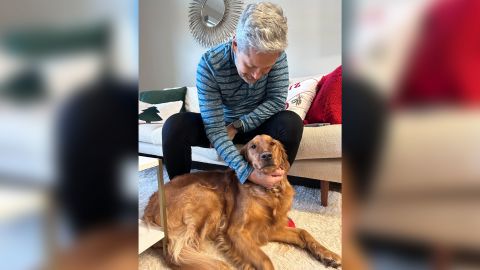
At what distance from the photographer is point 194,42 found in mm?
2586

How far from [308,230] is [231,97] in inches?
25.0

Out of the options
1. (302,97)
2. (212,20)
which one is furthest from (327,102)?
(212,20)

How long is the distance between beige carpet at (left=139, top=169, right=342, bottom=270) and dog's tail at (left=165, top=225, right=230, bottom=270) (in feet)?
0.12

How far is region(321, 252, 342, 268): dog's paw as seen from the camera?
0.98 metres

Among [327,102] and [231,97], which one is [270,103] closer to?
[231,97]

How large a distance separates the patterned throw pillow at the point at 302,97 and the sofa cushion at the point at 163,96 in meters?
0.96

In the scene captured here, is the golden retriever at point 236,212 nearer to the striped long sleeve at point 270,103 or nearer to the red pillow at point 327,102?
the striped long sleeve at point 270,103

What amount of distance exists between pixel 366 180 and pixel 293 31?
1985 millimetres

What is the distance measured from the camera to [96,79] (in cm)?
24

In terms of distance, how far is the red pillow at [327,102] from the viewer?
1.41m

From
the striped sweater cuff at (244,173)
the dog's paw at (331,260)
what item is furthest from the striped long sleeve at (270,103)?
the dog's paw at (331,260)

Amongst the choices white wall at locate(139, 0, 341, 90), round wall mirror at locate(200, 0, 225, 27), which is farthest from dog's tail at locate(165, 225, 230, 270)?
round wall mirror at locate(200, 0, 225, 27)

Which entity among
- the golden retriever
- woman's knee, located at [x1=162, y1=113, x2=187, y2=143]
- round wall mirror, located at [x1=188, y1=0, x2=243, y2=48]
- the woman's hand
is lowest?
the golden retriever

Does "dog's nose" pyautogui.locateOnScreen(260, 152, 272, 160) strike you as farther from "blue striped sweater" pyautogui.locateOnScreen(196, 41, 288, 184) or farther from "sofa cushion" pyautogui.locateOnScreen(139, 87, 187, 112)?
"sofa cushion" pyautogui.locateOnScreen(139, 87, 187, 112)
